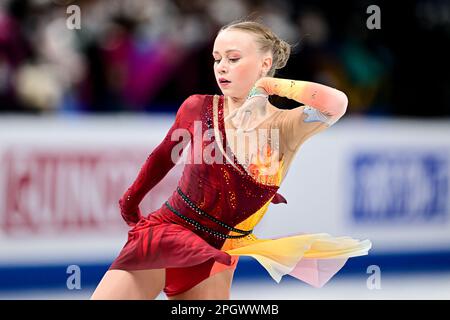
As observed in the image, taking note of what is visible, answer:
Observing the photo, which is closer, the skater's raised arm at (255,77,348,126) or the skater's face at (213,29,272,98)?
the skater's raised arm at (255,77,348,126)

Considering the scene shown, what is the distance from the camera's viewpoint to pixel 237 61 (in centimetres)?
267

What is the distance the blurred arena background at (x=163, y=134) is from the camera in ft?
14.3

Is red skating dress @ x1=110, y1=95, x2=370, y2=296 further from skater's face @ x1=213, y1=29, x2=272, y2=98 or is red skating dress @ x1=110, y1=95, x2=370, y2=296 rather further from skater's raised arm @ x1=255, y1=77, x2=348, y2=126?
skater's raised arm @ x1=255, y1=77, x2=348, y2=126

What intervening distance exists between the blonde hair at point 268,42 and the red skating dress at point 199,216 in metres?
0.24

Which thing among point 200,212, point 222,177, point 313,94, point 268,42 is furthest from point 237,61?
point 200,212

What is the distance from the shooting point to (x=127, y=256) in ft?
8.61

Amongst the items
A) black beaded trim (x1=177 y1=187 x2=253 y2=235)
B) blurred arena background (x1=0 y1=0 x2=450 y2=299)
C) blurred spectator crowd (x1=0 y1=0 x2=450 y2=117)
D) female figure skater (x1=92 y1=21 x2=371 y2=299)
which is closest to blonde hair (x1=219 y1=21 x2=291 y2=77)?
female figure skater (x1=92 y1=21 x2=371 y2=299)

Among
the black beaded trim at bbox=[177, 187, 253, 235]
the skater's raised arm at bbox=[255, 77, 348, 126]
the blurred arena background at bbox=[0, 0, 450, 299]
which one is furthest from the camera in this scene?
the blurred arena background at bbox=[0, 0, 450, 299]

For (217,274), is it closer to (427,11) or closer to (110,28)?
(110,28)

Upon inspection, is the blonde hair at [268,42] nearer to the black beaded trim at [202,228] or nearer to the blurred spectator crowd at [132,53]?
the black beaded trim at [202,228]

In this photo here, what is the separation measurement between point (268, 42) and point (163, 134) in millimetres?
→ 1910

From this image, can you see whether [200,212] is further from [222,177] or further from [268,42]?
[268,42]

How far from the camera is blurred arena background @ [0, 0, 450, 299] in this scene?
14.3ft

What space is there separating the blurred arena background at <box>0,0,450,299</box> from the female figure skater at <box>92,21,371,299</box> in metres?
1.16
